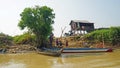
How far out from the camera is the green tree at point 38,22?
3544cm

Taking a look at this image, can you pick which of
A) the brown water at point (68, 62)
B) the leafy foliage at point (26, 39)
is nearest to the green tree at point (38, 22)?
the leafy foliage at point (26, 39)

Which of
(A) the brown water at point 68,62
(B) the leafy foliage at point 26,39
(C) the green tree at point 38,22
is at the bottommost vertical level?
(A) the brown water at point 68,62

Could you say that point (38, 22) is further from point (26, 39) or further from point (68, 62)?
point (68, 62)

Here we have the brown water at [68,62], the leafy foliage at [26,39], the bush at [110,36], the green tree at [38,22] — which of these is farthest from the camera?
the leafy foliage at [26,39]

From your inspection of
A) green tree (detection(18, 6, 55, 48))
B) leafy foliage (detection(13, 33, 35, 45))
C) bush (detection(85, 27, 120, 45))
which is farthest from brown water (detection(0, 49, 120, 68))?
leafy foliage (detection(13, 33, 35, 45))

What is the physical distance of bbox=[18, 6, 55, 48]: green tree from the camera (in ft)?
116

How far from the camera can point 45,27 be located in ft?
117

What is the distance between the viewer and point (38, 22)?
35.8 m

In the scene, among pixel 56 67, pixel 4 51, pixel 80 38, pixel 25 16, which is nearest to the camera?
pixel 56 67

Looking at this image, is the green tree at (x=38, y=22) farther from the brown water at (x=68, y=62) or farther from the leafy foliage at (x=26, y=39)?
the brown water at (x=68, y=62)

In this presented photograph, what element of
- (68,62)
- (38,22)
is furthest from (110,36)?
(68,62)

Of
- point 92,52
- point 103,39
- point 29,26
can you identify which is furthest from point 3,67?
point 103,39

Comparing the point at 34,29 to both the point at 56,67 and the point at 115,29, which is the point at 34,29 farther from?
the point at 56,67

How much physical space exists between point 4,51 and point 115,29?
1798cm
